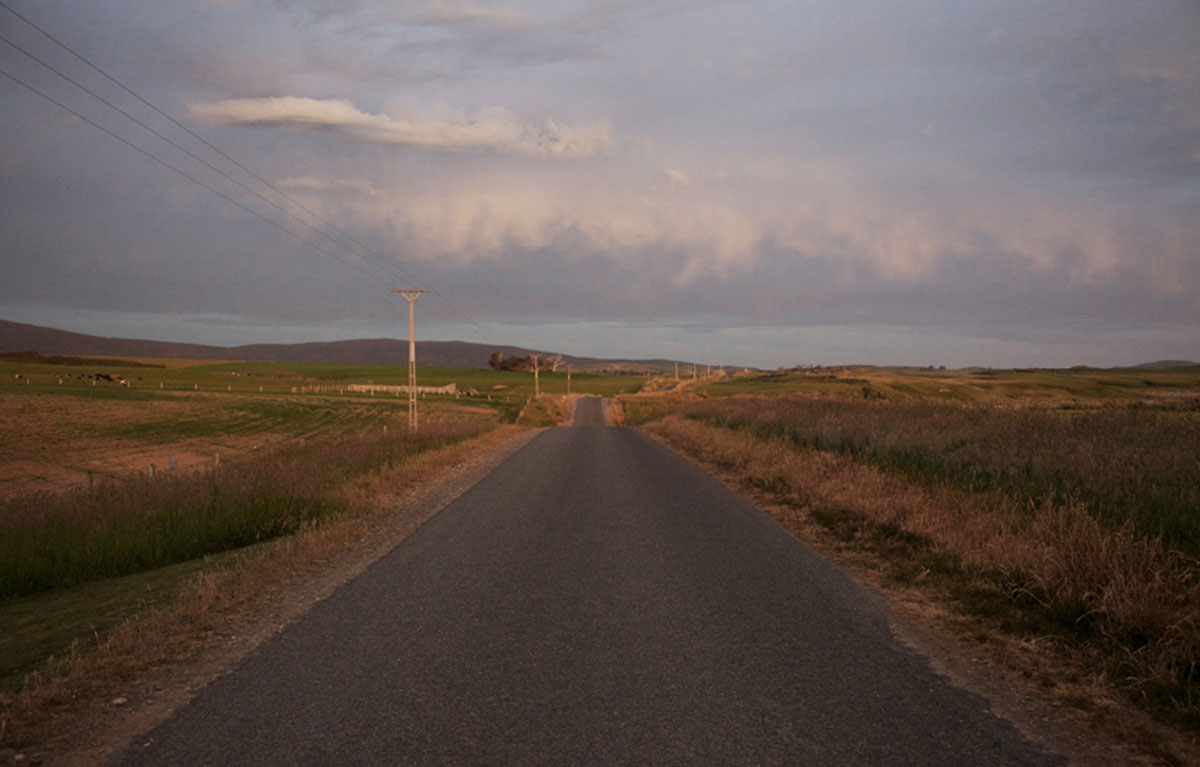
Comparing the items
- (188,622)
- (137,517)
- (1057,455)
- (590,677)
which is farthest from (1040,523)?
(137,517)

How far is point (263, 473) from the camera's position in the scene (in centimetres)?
1441

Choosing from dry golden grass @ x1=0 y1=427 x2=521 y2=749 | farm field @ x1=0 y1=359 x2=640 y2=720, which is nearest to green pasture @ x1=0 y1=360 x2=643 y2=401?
farm field @ x1=0 y1=359 x2=640 y2=720

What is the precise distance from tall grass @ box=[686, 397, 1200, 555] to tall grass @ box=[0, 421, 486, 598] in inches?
419

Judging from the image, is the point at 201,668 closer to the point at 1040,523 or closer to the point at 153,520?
the point at 153,520

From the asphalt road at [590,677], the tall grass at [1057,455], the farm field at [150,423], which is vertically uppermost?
Result: the tall grass at [1057,455]

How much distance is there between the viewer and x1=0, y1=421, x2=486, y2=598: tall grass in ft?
32.3

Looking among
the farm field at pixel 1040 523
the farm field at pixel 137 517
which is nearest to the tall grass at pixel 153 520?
the farm field at pixel 137 517

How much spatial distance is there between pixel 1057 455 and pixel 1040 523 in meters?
3.84

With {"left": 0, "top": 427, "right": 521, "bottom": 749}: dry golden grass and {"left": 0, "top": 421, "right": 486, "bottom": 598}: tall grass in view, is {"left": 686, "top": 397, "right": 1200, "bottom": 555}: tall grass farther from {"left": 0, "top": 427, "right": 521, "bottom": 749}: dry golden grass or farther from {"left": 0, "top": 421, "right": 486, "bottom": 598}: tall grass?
{"left": 0, "top": 421, "right": 486, "bottom": 598}: tall grass

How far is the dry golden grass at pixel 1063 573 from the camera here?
5.05m

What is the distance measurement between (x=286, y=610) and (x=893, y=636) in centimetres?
524

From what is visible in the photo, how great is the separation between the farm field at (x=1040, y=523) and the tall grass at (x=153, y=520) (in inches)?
327

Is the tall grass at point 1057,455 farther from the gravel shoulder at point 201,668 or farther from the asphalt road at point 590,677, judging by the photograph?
the gravel shoulder at point 201,668

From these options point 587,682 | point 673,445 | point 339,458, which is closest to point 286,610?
point 587,682
